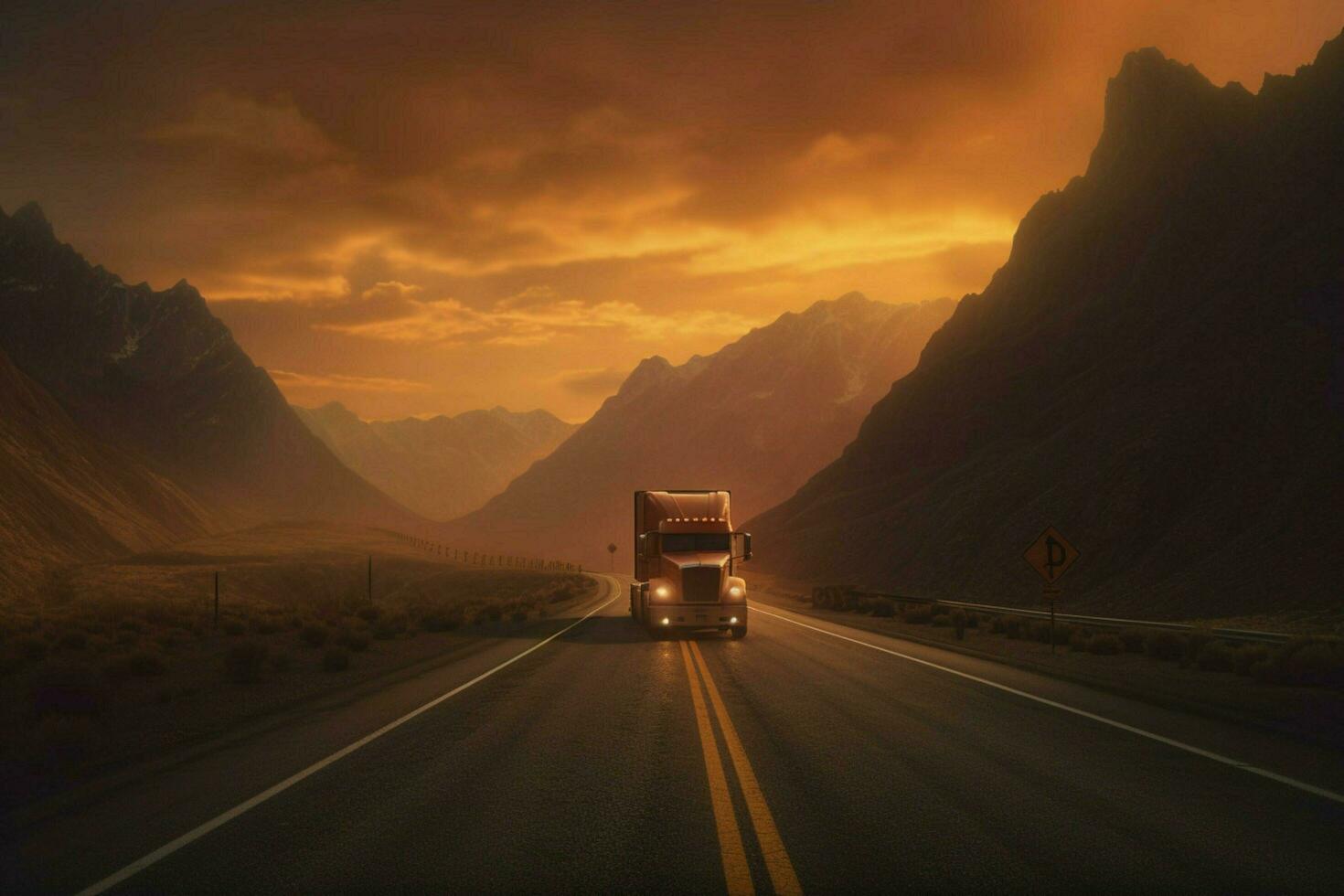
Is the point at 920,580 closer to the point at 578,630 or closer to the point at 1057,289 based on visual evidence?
the point at 1057,289

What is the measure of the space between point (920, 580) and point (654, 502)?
42386mm

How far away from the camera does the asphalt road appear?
6352 mm

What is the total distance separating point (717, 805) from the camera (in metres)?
8.03

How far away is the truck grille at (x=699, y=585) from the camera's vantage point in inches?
986

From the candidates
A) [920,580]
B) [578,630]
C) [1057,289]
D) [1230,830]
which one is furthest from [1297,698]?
[1057,289]

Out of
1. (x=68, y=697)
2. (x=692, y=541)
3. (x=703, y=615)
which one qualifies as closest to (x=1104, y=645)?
(x=703, y=615)

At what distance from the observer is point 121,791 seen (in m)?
8.86

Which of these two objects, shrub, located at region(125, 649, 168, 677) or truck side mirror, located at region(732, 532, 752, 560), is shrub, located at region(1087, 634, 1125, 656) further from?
shrub, located at region(125, 649, 168, 677)

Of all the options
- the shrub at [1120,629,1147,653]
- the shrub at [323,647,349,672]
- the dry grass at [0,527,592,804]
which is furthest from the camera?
the shrub at [1120,629,1147,653]

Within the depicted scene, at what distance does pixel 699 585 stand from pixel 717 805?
17.0 meters

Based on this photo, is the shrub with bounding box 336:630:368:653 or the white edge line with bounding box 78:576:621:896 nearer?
the white edge line with bounding box 78:576:621:896

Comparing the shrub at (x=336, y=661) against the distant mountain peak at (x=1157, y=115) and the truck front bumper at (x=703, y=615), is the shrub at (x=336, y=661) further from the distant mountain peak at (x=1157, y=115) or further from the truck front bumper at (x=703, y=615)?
the distant mountain peak at (x=1157, y=115)

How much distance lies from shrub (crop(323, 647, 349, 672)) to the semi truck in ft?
28.1

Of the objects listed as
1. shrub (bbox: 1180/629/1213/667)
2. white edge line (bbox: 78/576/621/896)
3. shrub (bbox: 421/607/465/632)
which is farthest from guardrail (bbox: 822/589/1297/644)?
shrub (bbox: 421/607/465/632)
